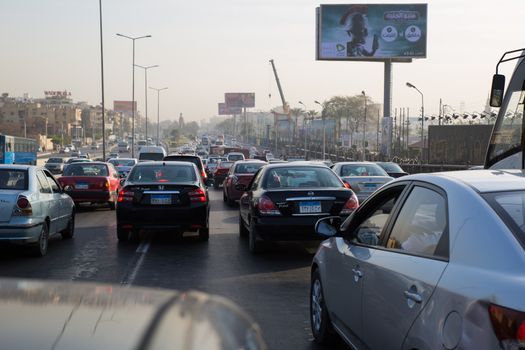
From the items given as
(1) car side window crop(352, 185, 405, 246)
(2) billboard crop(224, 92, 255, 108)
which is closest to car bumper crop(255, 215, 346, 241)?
(1) car side window crop(352, 185, 405, 246)

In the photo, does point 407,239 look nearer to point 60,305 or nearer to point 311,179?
point 60,305

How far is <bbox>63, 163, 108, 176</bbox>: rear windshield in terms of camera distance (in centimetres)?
1952

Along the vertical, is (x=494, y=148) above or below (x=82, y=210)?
above

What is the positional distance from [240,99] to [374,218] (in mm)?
156570

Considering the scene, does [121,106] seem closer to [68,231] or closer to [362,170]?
[362,170]

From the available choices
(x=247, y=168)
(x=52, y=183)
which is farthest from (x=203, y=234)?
(x=247, y=168)

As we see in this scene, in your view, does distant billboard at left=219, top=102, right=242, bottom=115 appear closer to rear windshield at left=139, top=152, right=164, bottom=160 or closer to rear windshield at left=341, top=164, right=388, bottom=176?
rear windshield at left=139, top=152, right=164, bottom=160

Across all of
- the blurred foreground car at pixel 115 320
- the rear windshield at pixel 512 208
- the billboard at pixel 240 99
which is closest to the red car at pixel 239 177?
the rear windshield at pixel 512 208

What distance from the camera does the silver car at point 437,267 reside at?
2.93 m

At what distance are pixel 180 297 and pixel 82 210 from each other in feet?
59.7

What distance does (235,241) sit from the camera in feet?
41.7

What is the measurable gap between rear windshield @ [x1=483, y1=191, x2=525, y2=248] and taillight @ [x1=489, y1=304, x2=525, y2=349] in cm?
47

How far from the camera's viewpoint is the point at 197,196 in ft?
40.1

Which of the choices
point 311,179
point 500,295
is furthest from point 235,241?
point 500,295
